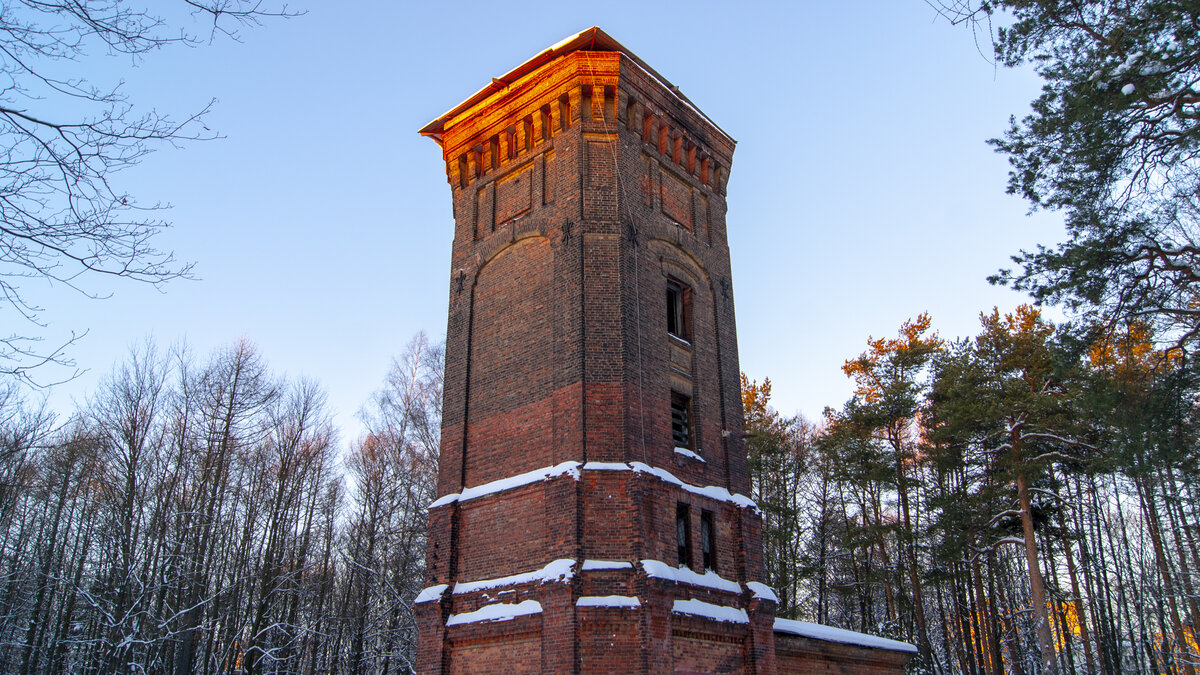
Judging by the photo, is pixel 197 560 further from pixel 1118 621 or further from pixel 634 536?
pixel 1118 621

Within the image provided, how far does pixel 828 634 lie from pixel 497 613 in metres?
7.05

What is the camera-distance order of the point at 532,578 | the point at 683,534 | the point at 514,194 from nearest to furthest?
the point at 532,578 → the point at 683,534 → the point at 514,194

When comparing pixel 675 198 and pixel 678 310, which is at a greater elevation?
pixel 675 198

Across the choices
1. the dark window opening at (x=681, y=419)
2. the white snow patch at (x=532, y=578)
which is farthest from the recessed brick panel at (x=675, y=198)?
the white snow patch at (x=532, y=578)

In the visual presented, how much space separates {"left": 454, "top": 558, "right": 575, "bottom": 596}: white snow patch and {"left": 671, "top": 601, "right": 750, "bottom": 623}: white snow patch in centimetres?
184

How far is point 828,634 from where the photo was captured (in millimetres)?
15430

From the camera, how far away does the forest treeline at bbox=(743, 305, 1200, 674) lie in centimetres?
2272

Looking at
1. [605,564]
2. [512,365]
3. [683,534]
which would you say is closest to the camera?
[605,564]

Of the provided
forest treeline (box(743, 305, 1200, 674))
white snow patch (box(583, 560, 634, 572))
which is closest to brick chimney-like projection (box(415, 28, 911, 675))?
white snow patch (box(583, 560, 634, 572))

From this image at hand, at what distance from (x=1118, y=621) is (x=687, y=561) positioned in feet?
77.9

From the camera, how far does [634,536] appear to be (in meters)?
12.0

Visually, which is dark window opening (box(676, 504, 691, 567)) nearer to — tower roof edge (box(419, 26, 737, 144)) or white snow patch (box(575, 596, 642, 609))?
white snow patch (box(575, 596, 642, 609))

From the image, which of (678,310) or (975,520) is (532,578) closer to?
(678,310)

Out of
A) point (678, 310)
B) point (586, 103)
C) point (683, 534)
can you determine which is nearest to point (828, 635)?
point (683, 534)
